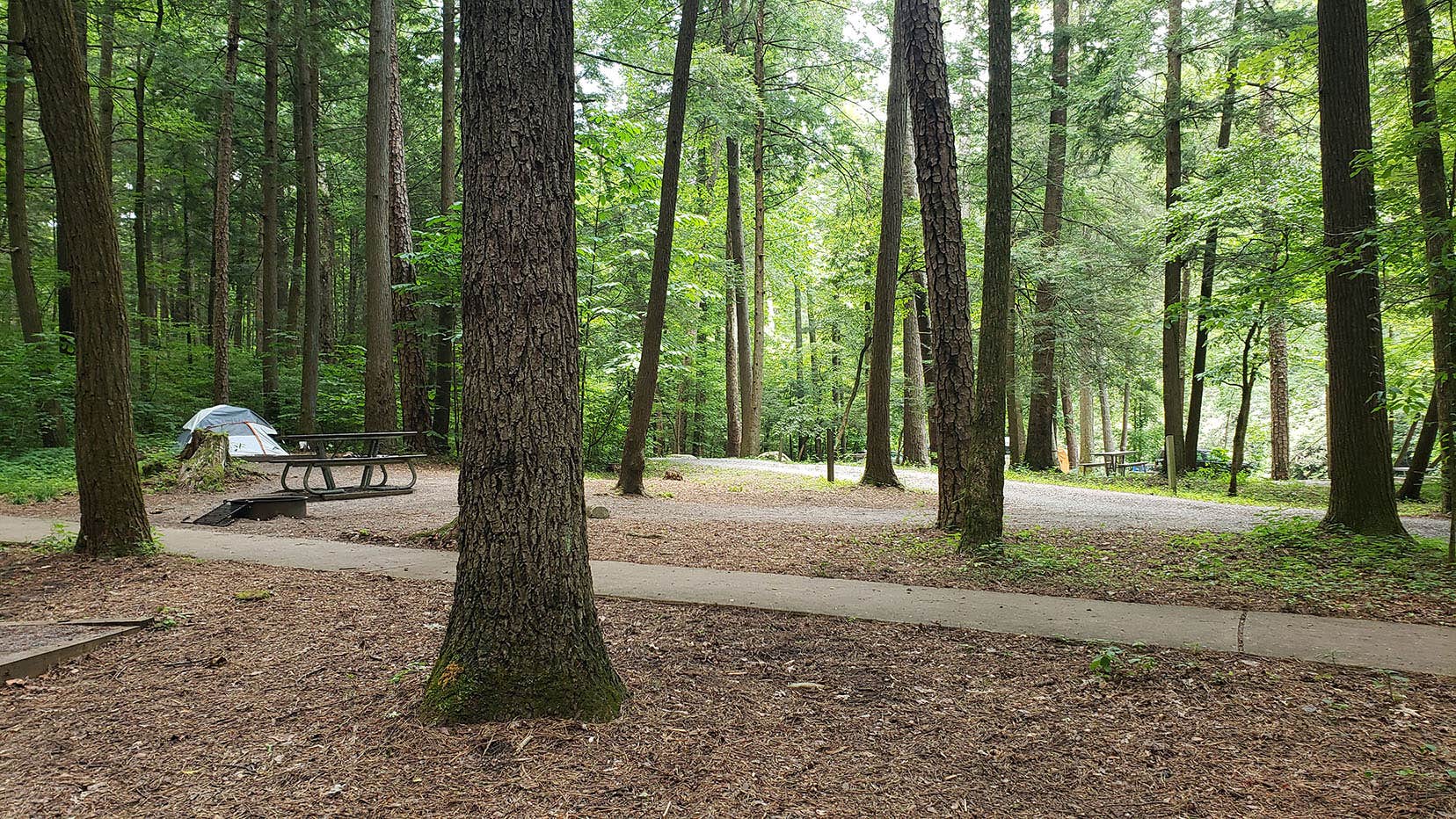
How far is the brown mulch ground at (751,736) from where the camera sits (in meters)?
2.50

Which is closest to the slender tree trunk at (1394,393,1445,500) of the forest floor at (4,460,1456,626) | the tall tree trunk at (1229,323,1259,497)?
the tall tree trunk at (1229,323,1259,497)

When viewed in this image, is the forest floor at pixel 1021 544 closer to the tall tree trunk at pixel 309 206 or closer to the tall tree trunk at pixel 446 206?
the tall tree trunk at pixel 446 206

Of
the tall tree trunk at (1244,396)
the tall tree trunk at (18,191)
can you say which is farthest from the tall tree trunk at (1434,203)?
the tall tree trunk at (18,191)

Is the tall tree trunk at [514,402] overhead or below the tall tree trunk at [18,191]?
below

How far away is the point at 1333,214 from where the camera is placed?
263 inches

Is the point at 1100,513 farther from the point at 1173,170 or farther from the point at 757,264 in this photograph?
the point at 757,264

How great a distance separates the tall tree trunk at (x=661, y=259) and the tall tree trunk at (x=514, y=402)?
22.8 feet

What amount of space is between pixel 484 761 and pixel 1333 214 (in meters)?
8.32

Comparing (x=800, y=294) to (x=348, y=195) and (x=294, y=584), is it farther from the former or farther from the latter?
(x=294, y=584)

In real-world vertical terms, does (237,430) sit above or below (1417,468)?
above

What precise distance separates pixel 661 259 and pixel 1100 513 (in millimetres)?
6954

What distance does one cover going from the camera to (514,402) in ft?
9.70

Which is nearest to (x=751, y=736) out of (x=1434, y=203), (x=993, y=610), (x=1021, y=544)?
(x=993, y=610)

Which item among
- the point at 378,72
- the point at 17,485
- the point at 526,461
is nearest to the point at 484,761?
the point at 526,461
